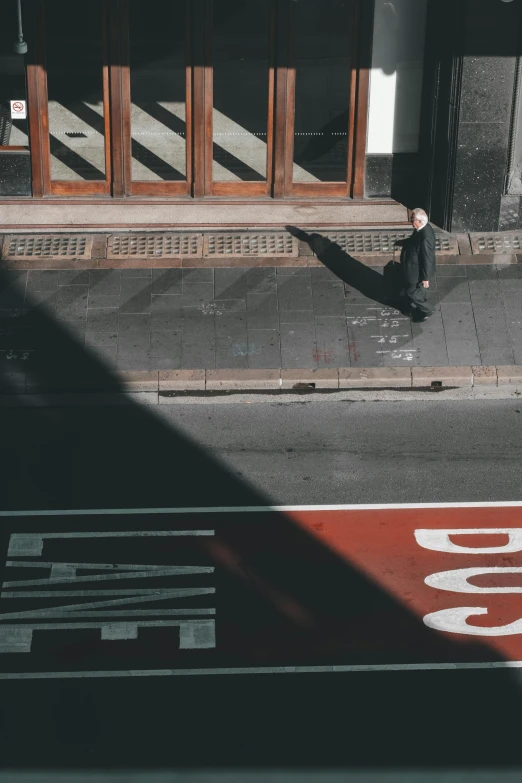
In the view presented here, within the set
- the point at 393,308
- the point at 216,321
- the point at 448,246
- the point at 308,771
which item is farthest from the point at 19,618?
the point at 448,246

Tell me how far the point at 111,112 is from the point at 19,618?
8958 millimetres

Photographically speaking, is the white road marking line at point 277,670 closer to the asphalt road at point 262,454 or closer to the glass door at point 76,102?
the asphalt road at point 262,454

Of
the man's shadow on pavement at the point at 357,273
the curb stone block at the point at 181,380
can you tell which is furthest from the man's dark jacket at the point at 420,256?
the curb stone block at the point at 181,380

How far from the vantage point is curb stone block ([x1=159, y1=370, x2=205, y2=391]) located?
651 inches

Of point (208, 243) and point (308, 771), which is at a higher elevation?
point (208, 243)

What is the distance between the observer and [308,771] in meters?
11.0

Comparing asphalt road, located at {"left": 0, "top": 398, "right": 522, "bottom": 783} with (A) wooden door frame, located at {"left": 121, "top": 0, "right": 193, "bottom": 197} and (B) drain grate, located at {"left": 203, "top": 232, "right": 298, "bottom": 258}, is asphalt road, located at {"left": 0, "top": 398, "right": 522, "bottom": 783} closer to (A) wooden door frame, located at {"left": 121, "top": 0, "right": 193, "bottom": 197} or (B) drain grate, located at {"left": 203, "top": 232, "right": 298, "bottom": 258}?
(B) drain grate, located at {"left": 203, "top": 232, "right": 298, "bottom": 258}

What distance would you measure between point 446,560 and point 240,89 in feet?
27.9

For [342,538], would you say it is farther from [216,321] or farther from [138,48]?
[138,48]

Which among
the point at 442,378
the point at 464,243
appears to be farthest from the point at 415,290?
the point at 464,243

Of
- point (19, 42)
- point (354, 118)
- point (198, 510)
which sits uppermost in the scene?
point (19, 42)

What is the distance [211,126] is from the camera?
19.3 metres

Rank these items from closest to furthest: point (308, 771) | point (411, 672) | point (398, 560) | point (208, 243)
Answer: point (308, 771), point (411, 672), point (398, 560), point (208, 243)

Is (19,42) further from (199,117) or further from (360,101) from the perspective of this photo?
(360,101)
